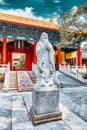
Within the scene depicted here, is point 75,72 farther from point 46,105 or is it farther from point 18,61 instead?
point 18,61

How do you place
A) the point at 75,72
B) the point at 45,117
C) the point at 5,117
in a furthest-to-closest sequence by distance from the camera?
the point at 75,72 < the point at 5,117 < the point at 45,117

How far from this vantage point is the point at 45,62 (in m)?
5.41

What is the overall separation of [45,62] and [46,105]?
1.59m

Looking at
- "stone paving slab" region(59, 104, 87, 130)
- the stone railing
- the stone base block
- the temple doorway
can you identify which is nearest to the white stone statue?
the stone base block

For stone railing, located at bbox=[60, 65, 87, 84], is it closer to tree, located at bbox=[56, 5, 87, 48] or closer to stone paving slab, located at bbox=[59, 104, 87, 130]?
tree, located at bbox=[56, 5, 87, 48]

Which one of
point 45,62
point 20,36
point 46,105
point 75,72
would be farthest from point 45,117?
point 20,36

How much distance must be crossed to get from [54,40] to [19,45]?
215 inches

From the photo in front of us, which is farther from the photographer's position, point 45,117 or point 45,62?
point 45,62

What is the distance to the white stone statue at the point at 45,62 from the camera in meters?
5.29

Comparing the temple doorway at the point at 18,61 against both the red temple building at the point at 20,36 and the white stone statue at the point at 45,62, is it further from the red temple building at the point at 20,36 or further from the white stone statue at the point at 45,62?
the white stone statue at the point at 45,62

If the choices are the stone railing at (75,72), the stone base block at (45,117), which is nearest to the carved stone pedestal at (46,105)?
the stone base block at (45,117)

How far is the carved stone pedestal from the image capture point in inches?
193

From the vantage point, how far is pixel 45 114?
4.94 metres

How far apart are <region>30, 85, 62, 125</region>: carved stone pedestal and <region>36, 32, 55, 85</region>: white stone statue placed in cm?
43
